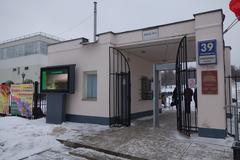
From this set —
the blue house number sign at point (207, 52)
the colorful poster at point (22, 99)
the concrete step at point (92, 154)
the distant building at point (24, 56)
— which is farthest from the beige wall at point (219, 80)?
the distant building at point (24, 56)

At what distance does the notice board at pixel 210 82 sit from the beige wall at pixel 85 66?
3.69 m

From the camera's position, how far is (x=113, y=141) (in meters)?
5.60

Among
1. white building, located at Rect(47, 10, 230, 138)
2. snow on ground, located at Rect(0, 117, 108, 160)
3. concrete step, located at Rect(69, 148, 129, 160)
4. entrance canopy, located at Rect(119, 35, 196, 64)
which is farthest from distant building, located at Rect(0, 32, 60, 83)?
concrete step, located at Rect(69, 148, 129, 160)

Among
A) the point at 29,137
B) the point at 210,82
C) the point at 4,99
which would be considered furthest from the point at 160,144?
the point at 4,99

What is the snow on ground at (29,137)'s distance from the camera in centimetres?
502

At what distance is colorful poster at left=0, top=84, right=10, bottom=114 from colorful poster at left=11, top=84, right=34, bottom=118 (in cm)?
66

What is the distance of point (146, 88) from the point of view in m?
10.8

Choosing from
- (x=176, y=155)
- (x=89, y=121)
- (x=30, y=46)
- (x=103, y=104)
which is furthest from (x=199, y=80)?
(x=30, y=46)

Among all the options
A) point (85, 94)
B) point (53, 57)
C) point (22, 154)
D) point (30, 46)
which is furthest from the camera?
point (30, 46)

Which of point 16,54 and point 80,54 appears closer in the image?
point 80,54

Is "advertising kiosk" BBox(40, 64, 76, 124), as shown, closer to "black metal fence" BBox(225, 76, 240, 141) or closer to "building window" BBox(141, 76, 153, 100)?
"building window" BBox(141, 76, 153, 100)

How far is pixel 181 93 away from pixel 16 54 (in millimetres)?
40938

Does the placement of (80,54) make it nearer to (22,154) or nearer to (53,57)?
(53,57)

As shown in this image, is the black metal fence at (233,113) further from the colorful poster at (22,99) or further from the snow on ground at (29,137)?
the colorful poster at (22,99)
